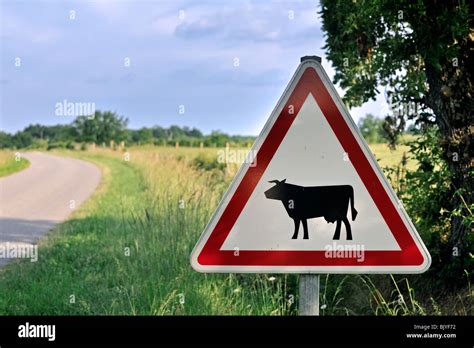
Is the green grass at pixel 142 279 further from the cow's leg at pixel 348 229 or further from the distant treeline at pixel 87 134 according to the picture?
the distant treeline at pixel 87 134

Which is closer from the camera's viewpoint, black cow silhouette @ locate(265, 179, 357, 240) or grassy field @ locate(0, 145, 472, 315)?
black cow silhouette @ locate(265, 179, 357, 240)

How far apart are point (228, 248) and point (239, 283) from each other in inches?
129

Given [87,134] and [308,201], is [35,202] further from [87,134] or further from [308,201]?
[87,134]

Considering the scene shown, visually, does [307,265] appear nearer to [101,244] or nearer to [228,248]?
[228,248]

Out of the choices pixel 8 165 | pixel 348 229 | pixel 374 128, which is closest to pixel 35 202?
pixel 348 229

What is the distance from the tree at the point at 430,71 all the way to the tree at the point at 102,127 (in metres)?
66.5

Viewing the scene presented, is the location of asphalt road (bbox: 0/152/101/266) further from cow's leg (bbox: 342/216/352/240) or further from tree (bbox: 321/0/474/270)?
cow's leg (bbox: 342/216/352/240)

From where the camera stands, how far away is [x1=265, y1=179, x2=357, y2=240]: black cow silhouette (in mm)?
2961

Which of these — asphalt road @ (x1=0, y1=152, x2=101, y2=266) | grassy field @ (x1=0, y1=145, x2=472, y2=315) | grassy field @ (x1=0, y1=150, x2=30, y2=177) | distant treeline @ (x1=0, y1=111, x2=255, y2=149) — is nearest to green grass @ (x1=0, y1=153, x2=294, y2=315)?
grassy field @ (x1=0, y1=145, x2=472, y2=315)

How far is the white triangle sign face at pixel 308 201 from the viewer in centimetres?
298

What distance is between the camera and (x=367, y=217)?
3.02m

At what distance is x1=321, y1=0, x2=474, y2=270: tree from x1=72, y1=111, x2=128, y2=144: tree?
6650 cm

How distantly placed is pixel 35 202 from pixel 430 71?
42.5 feet

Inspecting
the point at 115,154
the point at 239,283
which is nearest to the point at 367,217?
the point at 239,283
